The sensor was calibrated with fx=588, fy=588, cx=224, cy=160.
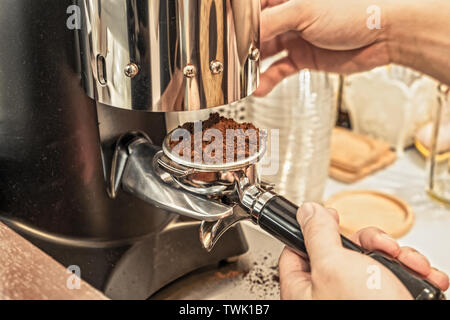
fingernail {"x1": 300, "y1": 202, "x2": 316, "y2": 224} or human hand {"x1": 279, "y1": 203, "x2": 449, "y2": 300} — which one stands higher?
fingernail {"x1": 300, "y1": 202, "x2": 316, "y2": 224}

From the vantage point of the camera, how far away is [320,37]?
26.4 inches

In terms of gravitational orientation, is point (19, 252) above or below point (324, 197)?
above

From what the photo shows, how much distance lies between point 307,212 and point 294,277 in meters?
0.05

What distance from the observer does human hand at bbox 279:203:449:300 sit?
38 cm

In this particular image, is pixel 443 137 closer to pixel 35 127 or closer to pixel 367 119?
pixel 367 119

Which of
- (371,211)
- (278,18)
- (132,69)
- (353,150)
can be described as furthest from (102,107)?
(353,150)

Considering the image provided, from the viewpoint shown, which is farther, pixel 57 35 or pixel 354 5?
pixel 354 5

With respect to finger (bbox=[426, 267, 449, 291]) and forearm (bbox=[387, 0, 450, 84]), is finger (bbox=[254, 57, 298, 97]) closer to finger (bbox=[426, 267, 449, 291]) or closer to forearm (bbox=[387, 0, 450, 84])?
forearm (bbox=[387, 0, 450, 84])

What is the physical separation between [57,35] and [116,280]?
23 cm

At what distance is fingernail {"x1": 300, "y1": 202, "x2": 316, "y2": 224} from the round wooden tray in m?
0.40

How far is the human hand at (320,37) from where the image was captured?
0.63 metres

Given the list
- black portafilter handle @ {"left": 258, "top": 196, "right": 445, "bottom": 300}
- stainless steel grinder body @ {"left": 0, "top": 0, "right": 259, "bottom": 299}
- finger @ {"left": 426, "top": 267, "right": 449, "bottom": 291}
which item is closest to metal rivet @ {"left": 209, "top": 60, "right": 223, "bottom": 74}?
stainless steel grinder body @ {"left": 0, "top": 0, "right": 259, "bottom": 299}

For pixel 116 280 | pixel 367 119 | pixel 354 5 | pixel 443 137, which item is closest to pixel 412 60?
pixel 354 5

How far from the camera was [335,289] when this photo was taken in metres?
0.39
